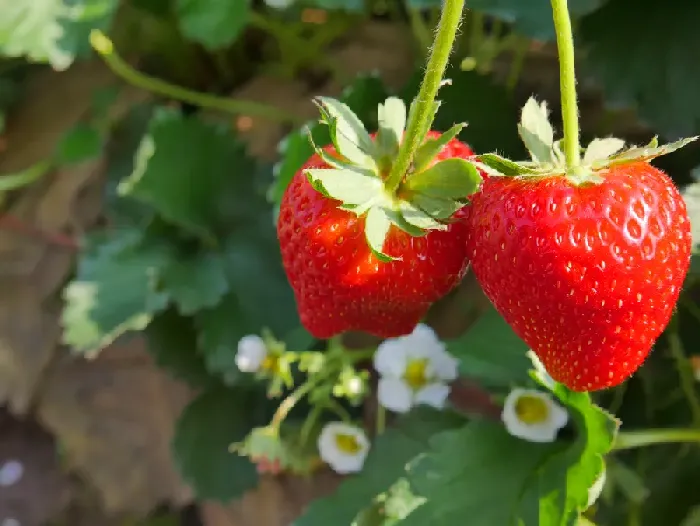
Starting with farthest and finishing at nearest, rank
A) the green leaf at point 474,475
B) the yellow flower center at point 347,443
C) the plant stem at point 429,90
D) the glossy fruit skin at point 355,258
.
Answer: the yellow flower center at point 347,443 < the green leaf at point 474,475 < the glossy fruit skin at point 355,258 < the plant stem at point 429,90

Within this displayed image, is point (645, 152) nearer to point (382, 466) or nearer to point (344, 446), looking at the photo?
point (382, 466)

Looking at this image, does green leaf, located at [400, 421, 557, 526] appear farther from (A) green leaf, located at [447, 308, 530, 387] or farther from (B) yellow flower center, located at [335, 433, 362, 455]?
(B) yellow flower center, located at [335, 433, 362, 455]

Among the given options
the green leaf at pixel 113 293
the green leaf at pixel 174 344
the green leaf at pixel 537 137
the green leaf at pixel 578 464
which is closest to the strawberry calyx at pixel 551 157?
the green leaf at pixel 537 137

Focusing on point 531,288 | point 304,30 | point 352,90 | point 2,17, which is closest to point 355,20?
point 304,30

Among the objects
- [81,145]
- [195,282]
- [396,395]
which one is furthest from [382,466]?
[81,145]

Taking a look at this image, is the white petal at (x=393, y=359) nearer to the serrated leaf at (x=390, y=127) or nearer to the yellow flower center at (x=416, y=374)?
the yellow flower center at (x=416, y=374)

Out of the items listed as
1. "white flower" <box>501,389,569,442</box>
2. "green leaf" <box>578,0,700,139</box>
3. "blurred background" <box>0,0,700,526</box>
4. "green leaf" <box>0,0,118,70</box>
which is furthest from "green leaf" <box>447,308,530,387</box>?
"green leaf" <box>0,0,118,70</box>

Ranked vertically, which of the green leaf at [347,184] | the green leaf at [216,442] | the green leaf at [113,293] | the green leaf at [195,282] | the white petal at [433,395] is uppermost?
the green leaf at [347,184]

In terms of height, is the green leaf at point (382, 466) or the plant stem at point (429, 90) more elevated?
the plant stem at point (429, 90)
